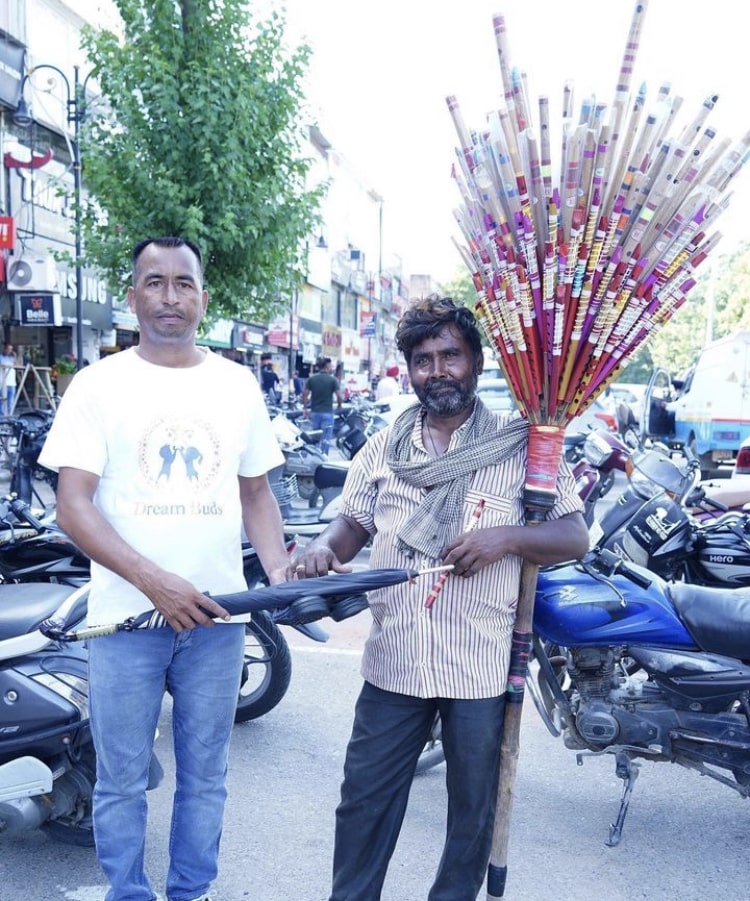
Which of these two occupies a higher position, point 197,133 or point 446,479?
point 197,133

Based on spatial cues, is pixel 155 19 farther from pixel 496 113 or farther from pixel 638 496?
pixel 496 113

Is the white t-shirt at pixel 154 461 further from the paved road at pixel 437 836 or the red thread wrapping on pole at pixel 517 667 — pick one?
the paved road at pixel 437 836

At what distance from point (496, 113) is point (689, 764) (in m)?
2.26

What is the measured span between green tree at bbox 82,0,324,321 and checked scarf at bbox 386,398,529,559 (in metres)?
8.94

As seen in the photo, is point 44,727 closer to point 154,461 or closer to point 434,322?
point 154,461

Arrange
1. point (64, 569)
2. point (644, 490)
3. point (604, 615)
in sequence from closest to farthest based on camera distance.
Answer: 1. point (604, 615)
2. point (64, 569)
3. point (644, 490)

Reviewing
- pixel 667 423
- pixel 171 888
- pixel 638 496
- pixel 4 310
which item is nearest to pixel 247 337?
pixel 4 310

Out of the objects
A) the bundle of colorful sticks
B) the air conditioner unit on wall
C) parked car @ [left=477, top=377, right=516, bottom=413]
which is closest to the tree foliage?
parked car @ [left=477, top=377, right=516, bottom=413]

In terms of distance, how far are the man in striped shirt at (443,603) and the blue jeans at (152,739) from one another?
0.36 meters

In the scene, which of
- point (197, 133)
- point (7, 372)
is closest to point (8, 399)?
point (7, 372)

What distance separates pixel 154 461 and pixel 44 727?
110cm

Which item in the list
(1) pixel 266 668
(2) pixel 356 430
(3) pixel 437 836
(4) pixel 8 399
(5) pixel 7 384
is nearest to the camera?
(3) pixel 437 836

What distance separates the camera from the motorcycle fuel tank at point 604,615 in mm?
2840

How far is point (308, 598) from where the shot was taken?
199 centimetres
